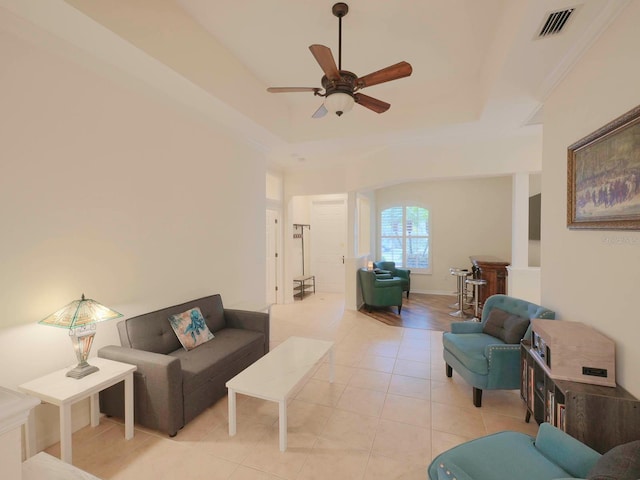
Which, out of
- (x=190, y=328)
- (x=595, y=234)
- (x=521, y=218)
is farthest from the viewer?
(x=521, y=218)

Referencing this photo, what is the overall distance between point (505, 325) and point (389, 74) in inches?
97.1

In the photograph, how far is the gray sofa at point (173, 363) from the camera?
87.7 inches

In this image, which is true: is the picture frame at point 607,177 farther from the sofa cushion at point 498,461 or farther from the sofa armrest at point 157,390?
the sofa armrest at point 157,390

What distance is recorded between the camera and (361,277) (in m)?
5.96

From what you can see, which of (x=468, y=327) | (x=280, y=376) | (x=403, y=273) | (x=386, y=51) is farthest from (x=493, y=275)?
(x=280, y=376)

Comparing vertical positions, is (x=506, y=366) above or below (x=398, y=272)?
below

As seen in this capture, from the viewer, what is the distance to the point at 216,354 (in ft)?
8.98

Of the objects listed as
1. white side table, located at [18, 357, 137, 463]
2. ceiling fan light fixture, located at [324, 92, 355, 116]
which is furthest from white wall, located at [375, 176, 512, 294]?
white side table, located at [18, 357, 137, 463]

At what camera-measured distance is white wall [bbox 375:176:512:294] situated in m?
6.95

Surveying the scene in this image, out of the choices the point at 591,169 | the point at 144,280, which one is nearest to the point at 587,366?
the point at 591,169

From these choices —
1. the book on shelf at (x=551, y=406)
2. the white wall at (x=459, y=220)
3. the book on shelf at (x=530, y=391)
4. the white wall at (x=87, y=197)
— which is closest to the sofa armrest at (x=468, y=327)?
the book on shelf at (x=530, y=391)

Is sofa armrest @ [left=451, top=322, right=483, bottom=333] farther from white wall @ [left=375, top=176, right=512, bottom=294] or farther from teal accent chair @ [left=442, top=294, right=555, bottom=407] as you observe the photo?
white wall @ [left=375, top=176, right=512, bottom=294]

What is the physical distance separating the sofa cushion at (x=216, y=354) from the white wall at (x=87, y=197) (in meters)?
0.65

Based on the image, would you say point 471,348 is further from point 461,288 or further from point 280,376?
point 461,288
